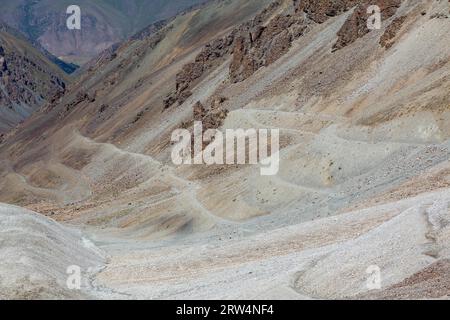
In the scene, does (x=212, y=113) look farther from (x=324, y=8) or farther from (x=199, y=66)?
(x=199, y=66)

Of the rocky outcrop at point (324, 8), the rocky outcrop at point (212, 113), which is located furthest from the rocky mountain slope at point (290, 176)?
the rocky outcrop at point (212, 113)

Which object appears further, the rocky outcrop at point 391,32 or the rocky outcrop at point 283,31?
the rocky outcrop at point 283,31

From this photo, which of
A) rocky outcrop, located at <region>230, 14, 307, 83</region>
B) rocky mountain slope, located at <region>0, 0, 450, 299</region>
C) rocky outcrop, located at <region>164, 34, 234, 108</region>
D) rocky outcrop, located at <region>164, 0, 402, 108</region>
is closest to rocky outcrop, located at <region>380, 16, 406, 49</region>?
rocky mountain slope, located at <region>0, 0, 450, 299</region>

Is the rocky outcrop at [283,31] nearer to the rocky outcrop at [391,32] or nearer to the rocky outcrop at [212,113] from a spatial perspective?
the rocky outcrop at [212,113]

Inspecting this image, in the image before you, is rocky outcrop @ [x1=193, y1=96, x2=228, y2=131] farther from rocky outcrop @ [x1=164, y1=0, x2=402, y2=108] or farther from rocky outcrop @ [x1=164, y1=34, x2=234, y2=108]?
rocky outcrop @ [x1=164, y1=34, x2=234, y2=108]

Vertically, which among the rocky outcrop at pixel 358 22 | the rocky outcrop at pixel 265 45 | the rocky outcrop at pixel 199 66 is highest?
the rocky outcrop at pixel 199 66

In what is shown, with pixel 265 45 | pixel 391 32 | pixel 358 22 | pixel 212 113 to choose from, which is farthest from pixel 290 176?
pixel 265 45
